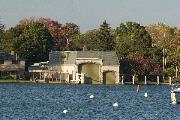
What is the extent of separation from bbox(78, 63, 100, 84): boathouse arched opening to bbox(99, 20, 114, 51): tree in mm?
30293

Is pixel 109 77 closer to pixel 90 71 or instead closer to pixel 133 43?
pixel 90 71

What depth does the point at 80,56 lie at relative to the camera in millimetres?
156125

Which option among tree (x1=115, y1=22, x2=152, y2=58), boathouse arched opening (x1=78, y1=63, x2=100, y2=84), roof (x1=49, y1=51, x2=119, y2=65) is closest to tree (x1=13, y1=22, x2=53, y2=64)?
roof (x1=49, y1=51, x2=119, y2=65)

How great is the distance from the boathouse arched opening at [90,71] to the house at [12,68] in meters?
12.9

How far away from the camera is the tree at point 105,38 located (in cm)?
18900

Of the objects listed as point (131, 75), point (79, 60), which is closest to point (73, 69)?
point (79, 60)

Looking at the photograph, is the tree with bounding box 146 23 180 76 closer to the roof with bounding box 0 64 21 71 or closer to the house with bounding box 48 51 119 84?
the house with bounding box 48 51 119 84

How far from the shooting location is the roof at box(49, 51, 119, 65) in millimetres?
156250

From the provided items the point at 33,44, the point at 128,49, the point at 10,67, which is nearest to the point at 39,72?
the point at 10,67

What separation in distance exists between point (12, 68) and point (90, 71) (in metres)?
17.2

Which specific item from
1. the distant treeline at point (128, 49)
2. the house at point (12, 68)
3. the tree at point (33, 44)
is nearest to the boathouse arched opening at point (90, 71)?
the distant treeline at point (128, 49)

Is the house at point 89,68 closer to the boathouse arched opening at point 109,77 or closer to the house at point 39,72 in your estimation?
the boathouse arched opening at point 109,77

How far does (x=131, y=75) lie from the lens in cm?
16038

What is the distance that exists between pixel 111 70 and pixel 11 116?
9421 cm
